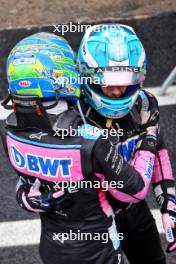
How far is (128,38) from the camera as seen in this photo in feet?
9.58

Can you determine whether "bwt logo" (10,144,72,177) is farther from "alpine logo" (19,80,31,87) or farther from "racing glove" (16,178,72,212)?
"alpine logo" (19,80,31,87)

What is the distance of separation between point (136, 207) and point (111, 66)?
36.1 inches

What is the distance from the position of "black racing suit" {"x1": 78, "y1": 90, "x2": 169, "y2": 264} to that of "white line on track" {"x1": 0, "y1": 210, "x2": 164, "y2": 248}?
4.24ft

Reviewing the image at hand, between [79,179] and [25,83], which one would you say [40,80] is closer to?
[25,83]

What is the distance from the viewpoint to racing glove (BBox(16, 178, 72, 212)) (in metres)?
2.75

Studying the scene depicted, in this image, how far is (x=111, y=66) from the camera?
2863mm

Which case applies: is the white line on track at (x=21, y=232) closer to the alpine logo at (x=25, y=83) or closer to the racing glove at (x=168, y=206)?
the racing glove at (x=168, y=206)

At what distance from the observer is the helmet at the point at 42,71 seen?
102 inches

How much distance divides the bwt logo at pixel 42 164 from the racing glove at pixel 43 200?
0.10 m

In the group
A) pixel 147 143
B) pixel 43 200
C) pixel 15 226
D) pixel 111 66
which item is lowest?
pixel 15 226

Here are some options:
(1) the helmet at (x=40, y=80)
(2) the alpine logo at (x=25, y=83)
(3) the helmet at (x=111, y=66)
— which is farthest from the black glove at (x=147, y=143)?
(2) the alpine logo at (x=25, y=83)

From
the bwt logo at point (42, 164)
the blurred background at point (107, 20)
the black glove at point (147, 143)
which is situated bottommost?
the blurred background at point (107, 20)

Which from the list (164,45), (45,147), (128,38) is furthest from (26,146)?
(164,45)

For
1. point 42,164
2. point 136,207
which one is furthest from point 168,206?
point 42,164
